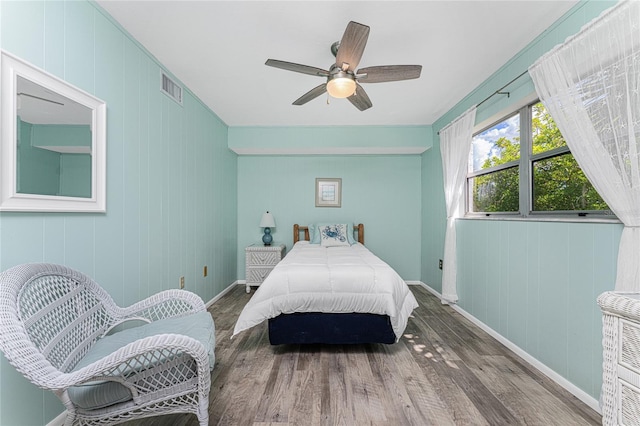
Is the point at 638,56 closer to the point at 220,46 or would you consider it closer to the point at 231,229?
the point at 220,46

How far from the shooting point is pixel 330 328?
232 cm

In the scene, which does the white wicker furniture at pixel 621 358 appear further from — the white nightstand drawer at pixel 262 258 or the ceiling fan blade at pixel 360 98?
the white nightstand drawer at pixel 262 258

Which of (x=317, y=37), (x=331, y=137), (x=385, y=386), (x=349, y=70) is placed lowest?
(x=385, y=386)

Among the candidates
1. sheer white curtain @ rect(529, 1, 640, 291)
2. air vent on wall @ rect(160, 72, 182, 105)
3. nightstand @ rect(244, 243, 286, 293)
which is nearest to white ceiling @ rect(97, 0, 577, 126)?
air vent on wall @ rect(160, 72, 182, 105)

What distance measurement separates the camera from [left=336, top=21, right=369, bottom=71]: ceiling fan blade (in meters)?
1.60

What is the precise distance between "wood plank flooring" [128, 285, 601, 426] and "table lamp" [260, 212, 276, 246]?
1.91 meters

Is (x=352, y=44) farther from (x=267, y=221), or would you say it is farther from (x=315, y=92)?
(x=267, y=221)

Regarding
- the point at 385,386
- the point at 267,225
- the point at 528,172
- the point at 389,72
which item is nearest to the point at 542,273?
the point at 528,172

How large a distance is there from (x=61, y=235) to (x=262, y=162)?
3307 millimetres

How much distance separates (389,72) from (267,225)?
2967 millimetres

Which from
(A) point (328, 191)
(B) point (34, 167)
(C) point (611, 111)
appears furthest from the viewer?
(A) point (328, 191)

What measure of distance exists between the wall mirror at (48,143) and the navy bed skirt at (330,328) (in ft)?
5.17

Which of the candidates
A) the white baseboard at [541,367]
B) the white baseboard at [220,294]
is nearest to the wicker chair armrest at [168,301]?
the white baseboard at [220,294]

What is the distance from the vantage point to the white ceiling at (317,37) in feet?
6.06
